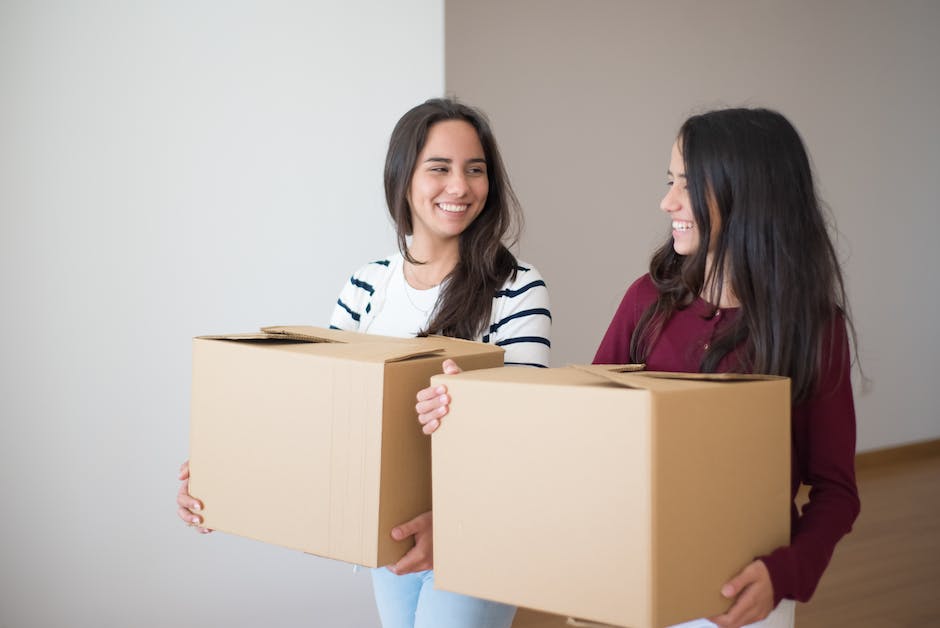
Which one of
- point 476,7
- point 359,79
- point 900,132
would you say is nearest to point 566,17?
point 476,7

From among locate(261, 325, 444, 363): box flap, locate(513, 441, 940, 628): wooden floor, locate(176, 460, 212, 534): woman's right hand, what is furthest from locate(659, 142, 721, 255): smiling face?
locate(513, 441, 940, 628): wooden floor

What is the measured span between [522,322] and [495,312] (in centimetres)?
5

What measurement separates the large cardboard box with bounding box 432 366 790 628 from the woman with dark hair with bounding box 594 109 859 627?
13 centimetres

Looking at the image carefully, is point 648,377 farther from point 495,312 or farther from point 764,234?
point 495,312

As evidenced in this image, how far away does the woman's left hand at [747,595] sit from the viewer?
95 cm

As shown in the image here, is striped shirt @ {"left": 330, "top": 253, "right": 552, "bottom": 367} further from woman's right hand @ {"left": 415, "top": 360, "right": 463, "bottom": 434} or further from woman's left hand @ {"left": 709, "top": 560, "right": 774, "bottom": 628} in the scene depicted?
woman's left hand @ {"left": 709, "top": 560, "right": 774, "bottom": 628}

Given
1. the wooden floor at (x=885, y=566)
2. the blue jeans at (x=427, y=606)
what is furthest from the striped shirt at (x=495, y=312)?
the wooden floor at (x=885, y=566)

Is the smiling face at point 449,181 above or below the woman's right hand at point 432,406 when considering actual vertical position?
above

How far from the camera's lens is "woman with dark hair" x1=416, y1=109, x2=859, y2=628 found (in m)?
1.11

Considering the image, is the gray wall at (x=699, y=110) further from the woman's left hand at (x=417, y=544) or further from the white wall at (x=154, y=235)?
the woman's left hand at (x=417, y=544)

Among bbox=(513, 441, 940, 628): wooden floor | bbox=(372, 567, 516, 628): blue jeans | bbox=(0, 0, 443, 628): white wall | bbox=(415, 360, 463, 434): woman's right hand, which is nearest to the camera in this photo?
bbox=(415, 360, 463, 434): woman's right hand

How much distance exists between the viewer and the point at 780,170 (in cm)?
116

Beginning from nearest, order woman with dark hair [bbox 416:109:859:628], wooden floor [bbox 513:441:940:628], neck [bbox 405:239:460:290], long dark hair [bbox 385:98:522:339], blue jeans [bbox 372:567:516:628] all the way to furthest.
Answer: woman with dark hair [bbox 416:109:859:628] < blue jeans [bbox 372:567:516:628] < long dark hair [bbox 385:98:522:339] < neck [bbox 405:239:460:290] < wooden floor [bbox 513:441:940:628]

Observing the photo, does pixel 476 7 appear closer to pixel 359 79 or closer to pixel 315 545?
pixel 359 79
